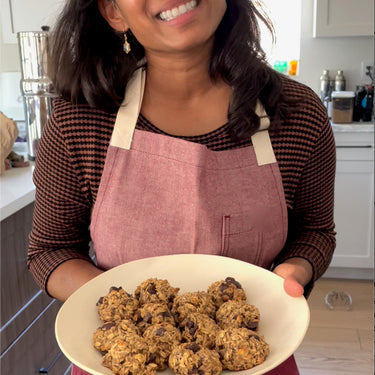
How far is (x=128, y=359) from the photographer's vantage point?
682 mm

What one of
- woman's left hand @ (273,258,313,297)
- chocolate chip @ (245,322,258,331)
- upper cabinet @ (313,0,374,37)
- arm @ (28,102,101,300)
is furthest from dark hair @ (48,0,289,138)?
upper cabinet @ (313,0,374,37)

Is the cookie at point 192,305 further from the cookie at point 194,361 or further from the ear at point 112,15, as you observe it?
the ear at point 112,15

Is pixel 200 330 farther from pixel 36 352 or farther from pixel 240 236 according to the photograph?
pixel 36 352

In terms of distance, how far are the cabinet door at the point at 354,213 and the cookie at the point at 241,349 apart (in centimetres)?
233

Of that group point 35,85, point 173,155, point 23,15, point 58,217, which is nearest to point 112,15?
point 173,155

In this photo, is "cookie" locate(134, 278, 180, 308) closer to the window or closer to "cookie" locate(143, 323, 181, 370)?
"cookie" locate(143, 323, 181, 370)

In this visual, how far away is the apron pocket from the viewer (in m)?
0.99

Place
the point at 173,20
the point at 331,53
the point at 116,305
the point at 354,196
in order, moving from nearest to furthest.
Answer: the point at 116,305
the point at 173,20
the point at 354,196
the point at 331,53

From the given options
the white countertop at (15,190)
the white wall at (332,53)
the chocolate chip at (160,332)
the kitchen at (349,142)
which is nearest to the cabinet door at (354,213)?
the kitchen at (349,142)

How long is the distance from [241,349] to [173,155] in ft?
1.38

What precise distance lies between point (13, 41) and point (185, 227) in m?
2.04

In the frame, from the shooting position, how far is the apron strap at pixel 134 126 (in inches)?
39.5

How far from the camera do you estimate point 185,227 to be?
3.23ft

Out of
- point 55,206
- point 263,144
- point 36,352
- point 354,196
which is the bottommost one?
point 36,352
